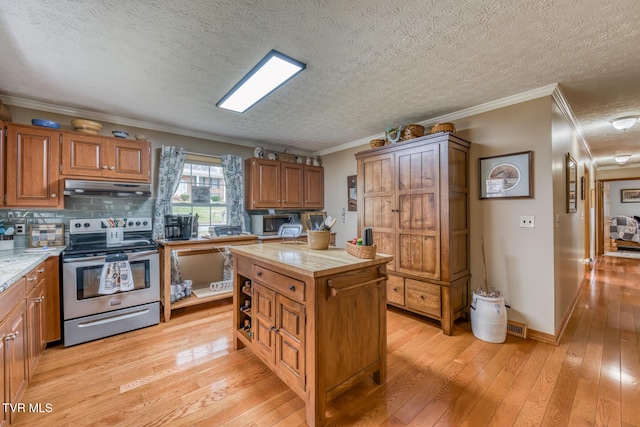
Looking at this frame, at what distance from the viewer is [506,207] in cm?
274

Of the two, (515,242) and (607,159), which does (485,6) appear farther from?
(607,159)

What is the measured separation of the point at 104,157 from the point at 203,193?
4.19ft

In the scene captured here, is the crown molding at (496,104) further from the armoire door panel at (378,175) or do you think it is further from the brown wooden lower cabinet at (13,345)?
the brown wooden lower cabinet at (13,345)

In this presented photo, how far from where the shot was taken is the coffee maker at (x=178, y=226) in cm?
333

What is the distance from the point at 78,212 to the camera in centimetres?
304

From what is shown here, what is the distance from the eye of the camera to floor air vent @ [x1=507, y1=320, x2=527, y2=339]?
2.60 metres

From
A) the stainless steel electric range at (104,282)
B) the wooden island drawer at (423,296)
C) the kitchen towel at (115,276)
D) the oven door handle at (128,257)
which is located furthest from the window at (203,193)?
the wooden island drawer at (423,296)

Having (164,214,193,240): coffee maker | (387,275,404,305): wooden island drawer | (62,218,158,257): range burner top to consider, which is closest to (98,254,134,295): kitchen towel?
(62,218,158,257): range burner top

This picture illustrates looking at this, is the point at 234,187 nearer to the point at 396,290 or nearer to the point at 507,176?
the point at 396,290

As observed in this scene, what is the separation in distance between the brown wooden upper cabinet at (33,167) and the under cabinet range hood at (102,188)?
0.16 meters

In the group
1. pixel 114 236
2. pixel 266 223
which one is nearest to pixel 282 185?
pixel 266 223

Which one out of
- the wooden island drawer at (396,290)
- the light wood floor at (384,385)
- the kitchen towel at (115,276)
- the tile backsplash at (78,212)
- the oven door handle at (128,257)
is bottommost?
the light wood floor at (384,385)

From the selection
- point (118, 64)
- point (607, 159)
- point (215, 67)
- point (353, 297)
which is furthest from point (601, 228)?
point (118, 64)

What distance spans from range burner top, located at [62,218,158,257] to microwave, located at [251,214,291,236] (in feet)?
4.73
